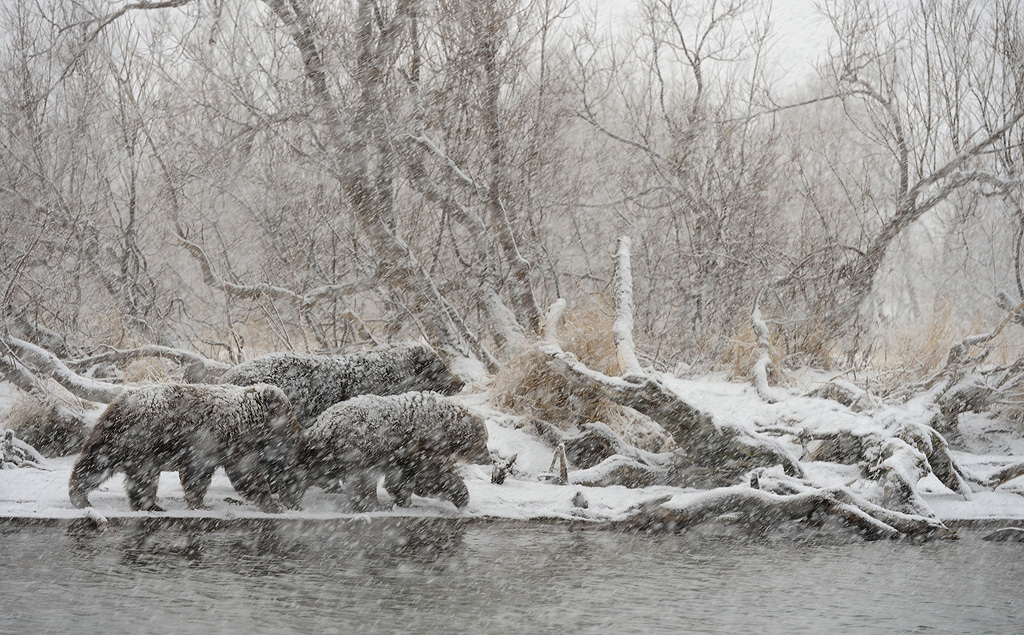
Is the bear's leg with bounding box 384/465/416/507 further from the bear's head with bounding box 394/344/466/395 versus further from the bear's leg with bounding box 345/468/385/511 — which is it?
the bear's head with bounding box 394/344/466/395

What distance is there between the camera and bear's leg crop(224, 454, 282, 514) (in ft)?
14.2

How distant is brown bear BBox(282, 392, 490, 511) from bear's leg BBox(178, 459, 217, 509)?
0.42 metres

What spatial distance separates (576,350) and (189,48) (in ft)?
20.4

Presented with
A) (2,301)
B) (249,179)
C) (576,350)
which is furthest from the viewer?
(249,179)

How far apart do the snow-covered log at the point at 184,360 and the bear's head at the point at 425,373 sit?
1.80m

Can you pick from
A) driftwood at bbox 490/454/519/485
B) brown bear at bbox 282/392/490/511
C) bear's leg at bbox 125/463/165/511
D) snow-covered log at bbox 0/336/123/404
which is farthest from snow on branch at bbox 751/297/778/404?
snow-covered log at bbox 0/336/123/404

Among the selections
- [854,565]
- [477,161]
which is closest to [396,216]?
[477,161]

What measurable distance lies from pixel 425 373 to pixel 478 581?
2.61 m

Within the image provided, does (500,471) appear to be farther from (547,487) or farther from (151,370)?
(151,370)

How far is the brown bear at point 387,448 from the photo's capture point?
14.7 feet

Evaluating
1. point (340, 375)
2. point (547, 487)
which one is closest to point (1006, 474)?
point (547, 487)

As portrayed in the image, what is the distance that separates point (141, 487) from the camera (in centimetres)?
419

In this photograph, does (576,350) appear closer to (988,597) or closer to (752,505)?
(752,505)

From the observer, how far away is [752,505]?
4.76m
